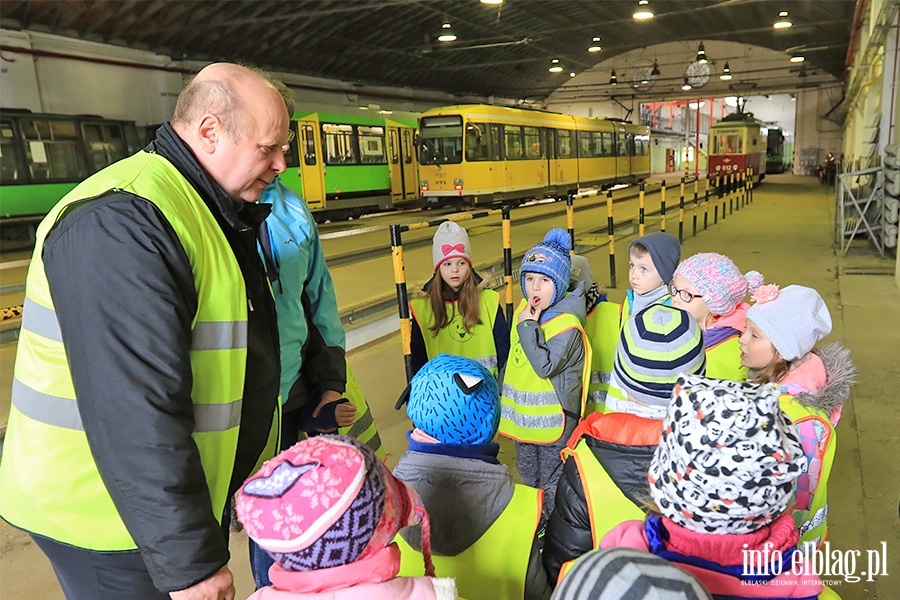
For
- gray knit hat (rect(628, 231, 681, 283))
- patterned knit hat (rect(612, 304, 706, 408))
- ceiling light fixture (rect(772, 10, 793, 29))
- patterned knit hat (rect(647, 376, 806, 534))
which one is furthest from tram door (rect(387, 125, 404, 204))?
patterned knit hat (rect(647, 376, 806, 534))

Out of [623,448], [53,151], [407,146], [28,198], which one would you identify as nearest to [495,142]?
[407,146]

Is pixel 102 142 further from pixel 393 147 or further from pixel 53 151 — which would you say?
pixel 393 147

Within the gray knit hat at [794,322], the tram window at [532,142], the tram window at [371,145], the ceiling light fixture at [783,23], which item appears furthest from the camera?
the tram window at [532,142]

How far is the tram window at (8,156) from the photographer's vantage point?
12516 mm

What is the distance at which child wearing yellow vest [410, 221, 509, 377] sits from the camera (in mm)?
3307

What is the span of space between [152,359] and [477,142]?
16.4 metres

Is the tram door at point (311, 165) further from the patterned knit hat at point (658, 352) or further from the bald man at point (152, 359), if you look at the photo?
the bald man at point (152, 359)

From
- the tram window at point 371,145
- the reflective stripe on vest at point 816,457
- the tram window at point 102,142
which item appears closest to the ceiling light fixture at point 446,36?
the tram window at point 371,145

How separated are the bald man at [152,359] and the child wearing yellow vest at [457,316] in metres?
1.78

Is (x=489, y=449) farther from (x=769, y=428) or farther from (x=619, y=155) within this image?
(x=619, y=155)

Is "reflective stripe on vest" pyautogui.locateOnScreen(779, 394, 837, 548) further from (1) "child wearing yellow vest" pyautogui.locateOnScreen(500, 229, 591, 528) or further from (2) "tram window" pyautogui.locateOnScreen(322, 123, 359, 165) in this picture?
(2) "tram window" pyautogui.locateOnScreen(322, 123, 359, 165)

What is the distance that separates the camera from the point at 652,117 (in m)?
44.4

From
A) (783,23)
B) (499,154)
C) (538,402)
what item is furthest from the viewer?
(783,23)

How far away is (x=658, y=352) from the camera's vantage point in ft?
6.30
